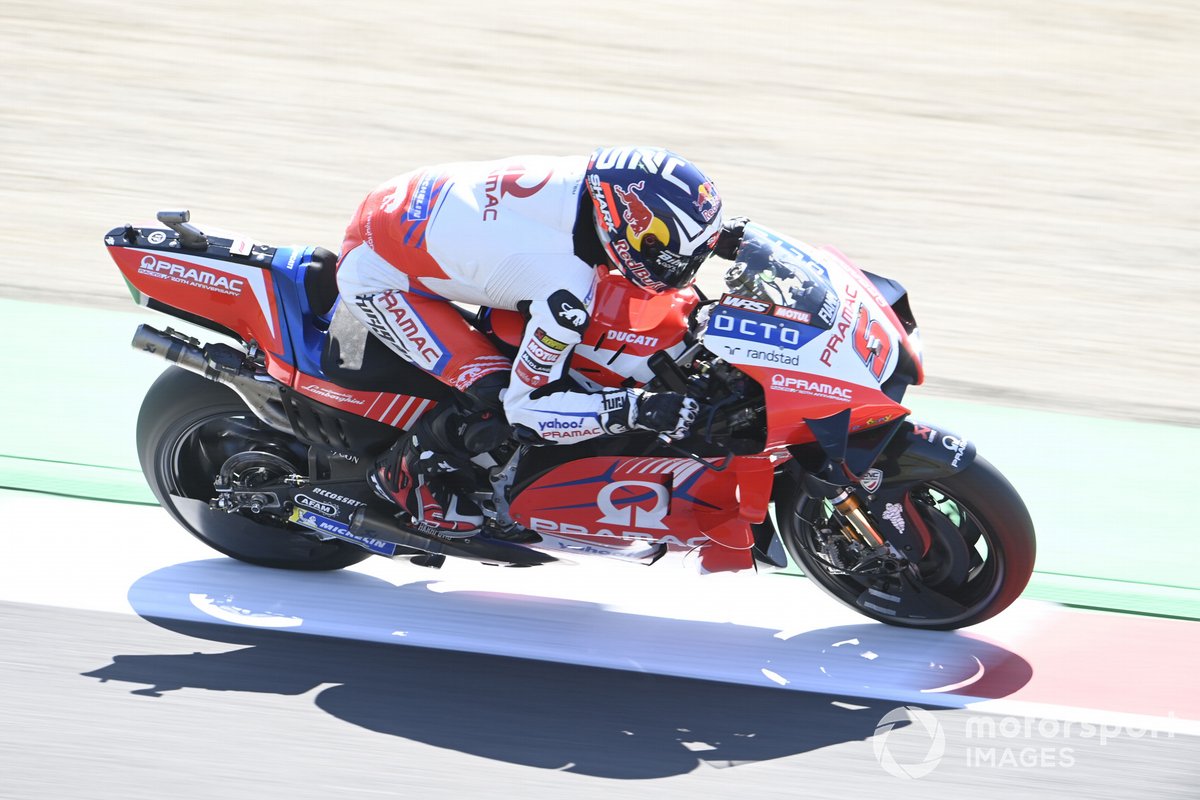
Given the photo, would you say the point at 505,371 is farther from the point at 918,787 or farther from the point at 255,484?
the point at 918,787

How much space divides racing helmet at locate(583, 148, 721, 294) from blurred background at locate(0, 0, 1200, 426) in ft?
9.73

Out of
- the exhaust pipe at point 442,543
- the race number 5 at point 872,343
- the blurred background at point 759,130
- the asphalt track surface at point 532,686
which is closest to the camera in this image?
the asphalt track surface at point 532,686

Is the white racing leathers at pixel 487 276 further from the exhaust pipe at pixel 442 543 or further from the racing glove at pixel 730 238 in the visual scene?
the exhaust pipe at pixel 442 543

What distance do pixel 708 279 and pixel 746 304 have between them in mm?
3644

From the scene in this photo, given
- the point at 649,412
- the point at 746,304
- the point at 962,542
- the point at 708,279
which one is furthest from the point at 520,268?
the point at 708,279

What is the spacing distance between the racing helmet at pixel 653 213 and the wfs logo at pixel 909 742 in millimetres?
1538

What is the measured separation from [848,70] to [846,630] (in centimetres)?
668

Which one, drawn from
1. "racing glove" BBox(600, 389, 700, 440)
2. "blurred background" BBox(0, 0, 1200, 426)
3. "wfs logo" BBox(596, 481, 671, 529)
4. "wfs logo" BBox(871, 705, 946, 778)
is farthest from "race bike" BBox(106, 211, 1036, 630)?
"blurred background" BBox(0, 0, 1200, 426)

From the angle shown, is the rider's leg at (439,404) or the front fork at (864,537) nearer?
the rider's leg at (439,404)

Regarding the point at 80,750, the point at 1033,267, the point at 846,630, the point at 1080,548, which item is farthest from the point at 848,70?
the point at 80,750

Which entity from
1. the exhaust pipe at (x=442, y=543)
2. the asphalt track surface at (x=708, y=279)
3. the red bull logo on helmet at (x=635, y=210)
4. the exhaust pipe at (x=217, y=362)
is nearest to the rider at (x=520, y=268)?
the red bull logo on helmet at (x=635, y=210)

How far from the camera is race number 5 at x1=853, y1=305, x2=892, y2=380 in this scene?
13.5 feet

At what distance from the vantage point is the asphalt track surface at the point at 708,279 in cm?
399

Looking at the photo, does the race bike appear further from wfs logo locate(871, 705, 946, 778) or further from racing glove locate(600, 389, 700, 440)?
wfs logo locate(871, 705, 946, 778)
